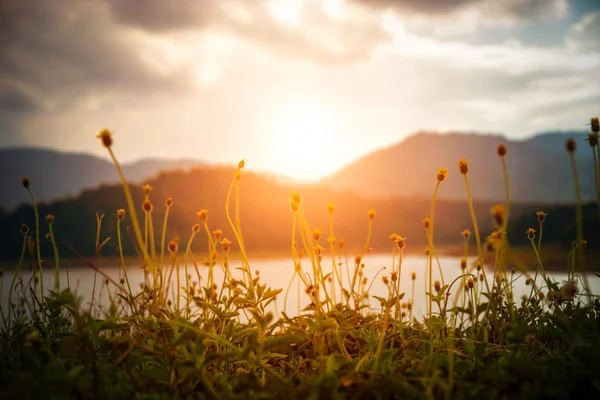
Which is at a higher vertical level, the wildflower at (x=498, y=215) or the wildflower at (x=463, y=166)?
the wildflower at (x=463, y=166)

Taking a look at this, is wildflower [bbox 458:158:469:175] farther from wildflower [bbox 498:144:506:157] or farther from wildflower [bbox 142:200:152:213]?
wildflower [bbox 142:200:152:213]

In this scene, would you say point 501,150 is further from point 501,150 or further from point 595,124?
point 595,124

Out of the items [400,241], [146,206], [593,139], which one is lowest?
[400,241]

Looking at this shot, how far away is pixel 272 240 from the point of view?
632 centimetres

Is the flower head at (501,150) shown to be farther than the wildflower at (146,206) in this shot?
No

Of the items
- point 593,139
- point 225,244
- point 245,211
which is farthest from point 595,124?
point 245,211

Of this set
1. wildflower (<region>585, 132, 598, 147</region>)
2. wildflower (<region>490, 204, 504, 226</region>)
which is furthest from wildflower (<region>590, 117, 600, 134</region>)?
wildflower (<region>490, 204, 504, 226</region>)

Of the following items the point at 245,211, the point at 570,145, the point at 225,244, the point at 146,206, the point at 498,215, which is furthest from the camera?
the point at 245,211

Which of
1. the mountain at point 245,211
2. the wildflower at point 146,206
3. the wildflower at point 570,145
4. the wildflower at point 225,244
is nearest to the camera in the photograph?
the wildflower at point 570,145

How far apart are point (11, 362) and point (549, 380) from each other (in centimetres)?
115

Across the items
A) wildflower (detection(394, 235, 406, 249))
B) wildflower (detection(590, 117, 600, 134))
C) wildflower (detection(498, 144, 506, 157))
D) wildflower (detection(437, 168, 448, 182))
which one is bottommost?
wildflower (detection(394, 235, 406, 249))

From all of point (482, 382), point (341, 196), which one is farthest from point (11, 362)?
point (341, 196)

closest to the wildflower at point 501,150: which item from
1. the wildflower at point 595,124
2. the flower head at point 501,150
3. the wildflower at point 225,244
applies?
the flower head at point 501,150

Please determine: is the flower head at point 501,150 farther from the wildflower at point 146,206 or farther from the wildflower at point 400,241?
the wildflower at point 146,206
